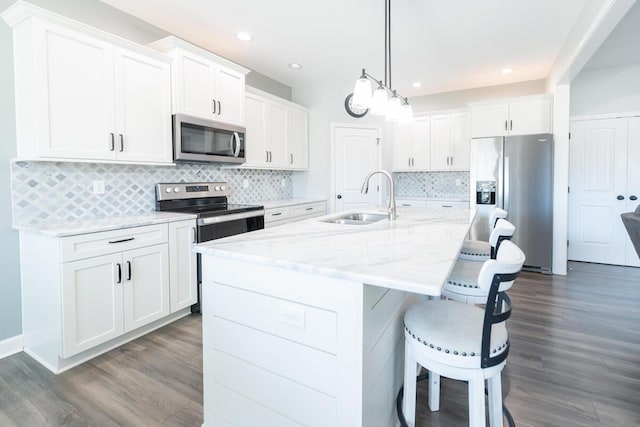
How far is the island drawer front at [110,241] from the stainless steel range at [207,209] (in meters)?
0.37

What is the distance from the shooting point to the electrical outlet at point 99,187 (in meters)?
2.67

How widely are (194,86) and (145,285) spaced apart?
1800 mm

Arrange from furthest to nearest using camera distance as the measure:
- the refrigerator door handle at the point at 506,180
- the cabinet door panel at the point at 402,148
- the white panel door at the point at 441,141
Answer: the cabinet door panel at the point at 402,148 < the white panel door at the point at 441,141 < the refrigerator door handle at the point at 506,180

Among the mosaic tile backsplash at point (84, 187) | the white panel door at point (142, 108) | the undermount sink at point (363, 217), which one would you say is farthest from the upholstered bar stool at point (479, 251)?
the mosaic tile backsplash at point (84, 187)

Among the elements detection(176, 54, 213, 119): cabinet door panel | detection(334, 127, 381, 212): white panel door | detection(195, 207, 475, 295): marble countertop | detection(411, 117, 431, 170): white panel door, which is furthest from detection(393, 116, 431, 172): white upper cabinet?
detection(195, 207, 475, 295): marble countertop

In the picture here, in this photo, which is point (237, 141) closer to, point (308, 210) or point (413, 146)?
point (308, 210)

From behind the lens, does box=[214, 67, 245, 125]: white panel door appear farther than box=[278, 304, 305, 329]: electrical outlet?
Yes

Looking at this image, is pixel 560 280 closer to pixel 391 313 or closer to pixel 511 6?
pixel 511 6

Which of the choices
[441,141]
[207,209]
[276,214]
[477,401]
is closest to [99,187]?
[207,209]

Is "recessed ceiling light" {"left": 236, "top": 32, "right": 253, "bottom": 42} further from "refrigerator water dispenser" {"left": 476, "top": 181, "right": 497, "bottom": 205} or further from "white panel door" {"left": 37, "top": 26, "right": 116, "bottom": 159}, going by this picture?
"refrigerator water dispenser" {"left": 476, "top": 181, "right": 497, "bottom": 205}

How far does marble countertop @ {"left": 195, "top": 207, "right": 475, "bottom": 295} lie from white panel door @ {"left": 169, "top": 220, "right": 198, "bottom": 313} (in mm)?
1172

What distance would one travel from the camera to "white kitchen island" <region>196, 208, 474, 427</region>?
1121mm

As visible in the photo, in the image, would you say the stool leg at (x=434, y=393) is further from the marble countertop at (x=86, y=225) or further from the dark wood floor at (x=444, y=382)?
the marble countertop at (x=86, y=225)

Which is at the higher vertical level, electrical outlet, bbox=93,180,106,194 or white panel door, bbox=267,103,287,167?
white panel door, bbox=267,103,287,167
